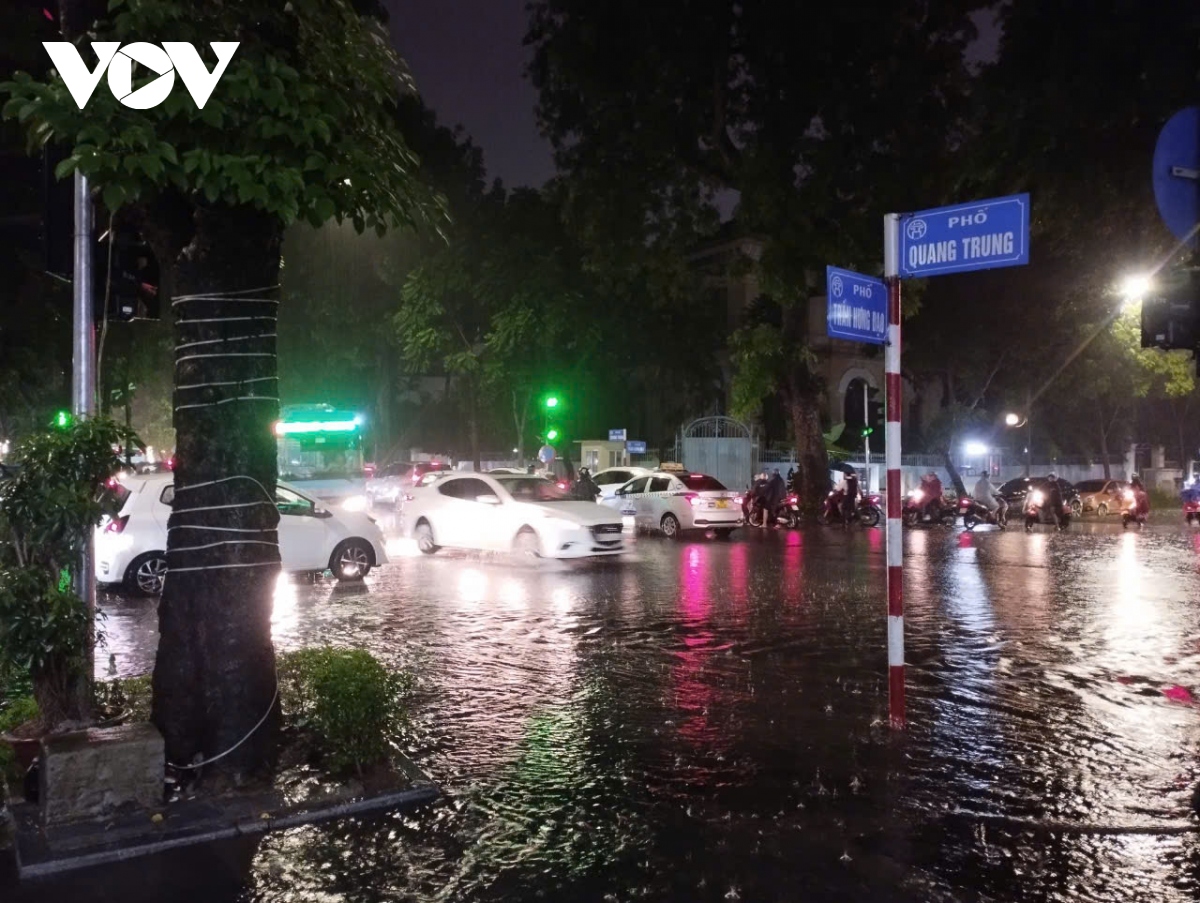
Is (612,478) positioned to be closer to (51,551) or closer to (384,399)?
(384,399)

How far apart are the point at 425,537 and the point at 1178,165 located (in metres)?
16.1

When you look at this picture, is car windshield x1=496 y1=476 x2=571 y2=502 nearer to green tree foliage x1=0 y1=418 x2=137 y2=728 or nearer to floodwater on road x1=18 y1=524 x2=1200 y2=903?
floodwater on road x1=18 y1=524 x2=1200 y2=903

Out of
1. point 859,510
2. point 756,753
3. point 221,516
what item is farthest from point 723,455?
point 221,516

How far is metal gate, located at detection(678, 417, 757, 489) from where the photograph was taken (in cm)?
3747

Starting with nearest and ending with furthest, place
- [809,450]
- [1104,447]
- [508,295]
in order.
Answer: [809,450]
[508,295]
[1104,447]

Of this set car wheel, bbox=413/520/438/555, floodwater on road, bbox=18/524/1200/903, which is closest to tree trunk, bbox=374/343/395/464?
car wheel, bbox=413/520/438/555

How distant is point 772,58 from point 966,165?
372 inches

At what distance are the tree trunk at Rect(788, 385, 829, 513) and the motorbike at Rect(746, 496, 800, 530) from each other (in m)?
3.03

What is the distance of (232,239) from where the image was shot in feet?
20.1

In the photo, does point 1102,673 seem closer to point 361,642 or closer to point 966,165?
point 361,642

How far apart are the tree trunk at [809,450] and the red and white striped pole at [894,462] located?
83.6 feet

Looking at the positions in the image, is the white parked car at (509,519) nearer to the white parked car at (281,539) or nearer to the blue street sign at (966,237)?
the white parked car at (281,539)

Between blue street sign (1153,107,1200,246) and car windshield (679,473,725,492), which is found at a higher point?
blue street sign (1153,107,1200,246)

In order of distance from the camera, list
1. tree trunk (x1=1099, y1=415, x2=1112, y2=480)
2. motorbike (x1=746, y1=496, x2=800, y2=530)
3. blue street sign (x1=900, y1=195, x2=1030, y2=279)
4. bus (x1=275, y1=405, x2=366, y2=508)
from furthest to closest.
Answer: tree trunk (x1=1099, y1=415, x2=1112, y2=480) < bus (x1=275, y1=405, x2=366, y2=508) < motorbike (x1=746, y1=496, x2=800, y2=530) < blue street sign (x1=900, y1=195, x2=1030, y2=279)
